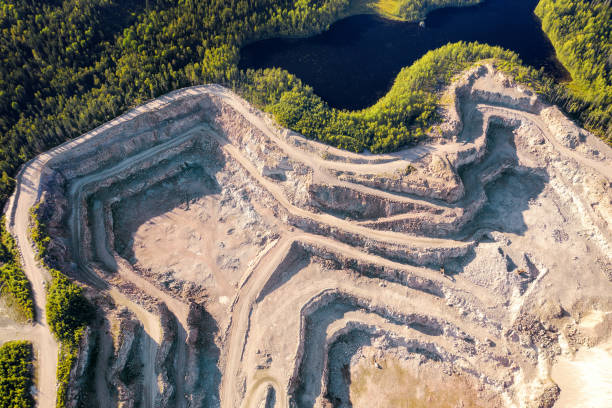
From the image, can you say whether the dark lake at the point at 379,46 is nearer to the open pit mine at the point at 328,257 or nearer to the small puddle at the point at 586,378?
the open pit mine at the point at 328,257

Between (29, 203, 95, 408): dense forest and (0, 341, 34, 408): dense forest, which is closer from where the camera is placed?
(0, 341, 34, 408): dense forest

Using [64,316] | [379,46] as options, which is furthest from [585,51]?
[64,316]

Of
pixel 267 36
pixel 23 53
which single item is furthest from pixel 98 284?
pixel 267 36

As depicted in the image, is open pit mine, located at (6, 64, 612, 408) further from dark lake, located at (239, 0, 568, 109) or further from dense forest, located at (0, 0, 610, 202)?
dark lake, located at (239, 0, 568, 109)

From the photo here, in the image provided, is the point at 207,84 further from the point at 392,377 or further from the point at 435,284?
the point at 392,377

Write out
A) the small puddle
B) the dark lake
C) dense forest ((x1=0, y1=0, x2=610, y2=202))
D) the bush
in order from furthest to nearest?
the dark lake → dense forest ((x1=0, y1=0, x2=610, y2=202)) → the bush → the small puddle

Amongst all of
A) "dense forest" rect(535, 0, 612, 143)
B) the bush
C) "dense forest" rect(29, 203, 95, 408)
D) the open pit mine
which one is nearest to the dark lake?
"dense forest" rect(535, 0, 612, 143)

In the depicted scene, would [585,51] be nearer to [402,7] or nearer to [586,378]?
[402,7]

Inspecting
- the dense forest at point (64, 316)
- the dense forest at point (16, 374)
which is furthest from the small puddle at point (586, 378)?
the dense forest at point (16, 374)
